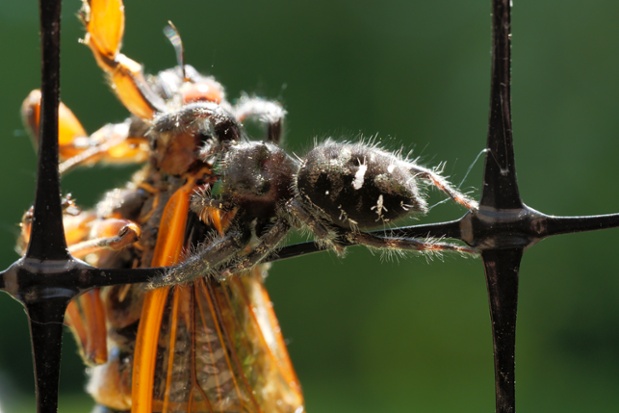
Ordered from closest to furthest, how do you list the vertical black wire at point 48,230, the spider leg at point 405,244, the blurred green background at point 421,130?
the vertical black wire at point 48,230 < the spider leg at point 405,244 < the blurred green background at point 421,130

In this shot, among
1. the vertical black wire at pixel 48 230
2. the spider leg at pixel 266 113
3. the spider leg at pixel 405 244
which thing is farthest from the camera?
the spider leg at pixel 266 113

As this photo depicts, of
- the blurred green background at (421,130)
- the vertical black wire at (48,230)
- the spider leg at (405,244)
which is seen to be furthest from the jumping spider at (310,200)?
the blurred green background at (421,130)

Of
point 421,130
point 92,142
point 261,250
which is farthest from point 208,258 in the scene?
point 421,130

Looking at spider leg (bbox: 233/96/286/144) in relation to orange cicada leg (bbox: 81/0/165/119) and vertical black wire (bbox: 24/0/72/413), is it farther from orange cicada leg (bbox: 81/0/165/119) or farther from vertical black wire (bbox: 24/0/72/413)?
vertical black wire (bbox: 24/0/72/413)

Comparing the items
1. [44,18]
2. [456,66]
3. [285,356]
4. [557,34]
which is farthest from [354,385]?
[44,18]

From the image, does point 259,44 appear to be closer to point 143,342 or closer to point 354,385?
point 354,385

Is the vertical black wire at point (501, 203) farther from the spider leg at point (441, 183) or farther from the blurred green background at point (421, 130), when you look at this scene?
the blurred green background at point (421, 130)

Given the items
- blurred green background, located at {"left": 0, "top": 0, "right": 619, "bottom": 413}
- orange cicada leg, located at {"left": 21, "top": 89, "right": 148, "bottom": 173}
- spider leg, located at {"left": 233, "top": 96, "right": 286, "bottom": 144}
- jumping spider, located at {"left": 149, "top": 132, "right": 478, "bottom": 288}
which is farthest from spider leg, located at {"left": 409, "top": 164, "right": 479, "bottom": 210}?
blurred green background, located at {"left": 0, "top": 0, "right": 619, "bottom": 413}
